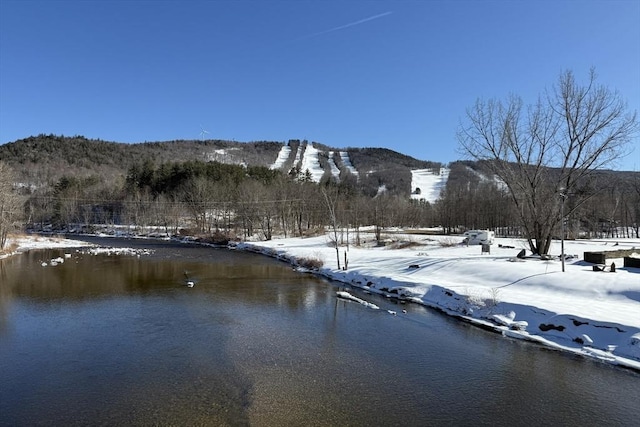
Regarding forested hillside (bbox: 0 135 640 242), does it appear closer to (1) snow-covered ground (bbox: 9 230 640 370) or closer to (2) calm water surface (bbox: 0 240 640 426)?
(1) snow-covered ground (bbox: 9 230 640 370)

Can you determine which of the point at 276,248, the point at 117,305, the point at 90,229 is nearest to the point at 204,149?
the point at 90,229

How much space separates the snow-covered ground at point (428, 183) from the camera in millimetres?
143875

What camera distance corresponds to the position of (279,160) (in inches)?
7579

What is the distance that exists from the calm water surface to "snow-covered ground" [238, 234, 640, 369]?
1.07 metres

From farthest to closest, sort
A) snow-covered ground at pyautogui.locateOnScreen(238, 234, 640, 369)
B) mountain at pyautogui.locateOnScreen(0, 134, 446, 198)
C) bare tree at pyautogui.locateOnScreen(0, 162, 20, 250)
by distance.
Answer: mountain at pyautogui.locateOnScreen(0, 134, 446, 198) → bare tree at pyautogui.locateOnScreen(0, 162, 20, 250) → snow-covered ground at pyautogui.locateOnScreen(238, 234, 640, 369)

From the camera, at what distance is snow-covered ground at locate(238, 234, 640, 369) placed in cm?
1234

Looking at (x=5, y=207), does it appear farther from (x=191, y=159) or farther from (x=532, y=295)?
(x=191, y=159)

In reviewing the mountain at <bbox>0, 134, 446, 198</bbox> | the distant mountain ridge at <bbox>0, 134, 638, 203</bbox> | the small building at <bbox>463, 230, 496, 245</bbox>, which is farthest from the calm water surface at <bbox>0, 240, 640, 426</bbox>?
the mountain at <bbox>0, 134, 446, 198</bbox>

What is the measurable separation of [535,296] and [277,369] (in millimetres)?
10756

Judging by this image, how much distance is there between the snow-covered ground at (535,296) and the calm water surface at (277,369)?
3.51ft

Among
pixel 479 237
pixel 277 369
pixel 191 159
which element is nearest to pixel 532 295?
pixel 277 369

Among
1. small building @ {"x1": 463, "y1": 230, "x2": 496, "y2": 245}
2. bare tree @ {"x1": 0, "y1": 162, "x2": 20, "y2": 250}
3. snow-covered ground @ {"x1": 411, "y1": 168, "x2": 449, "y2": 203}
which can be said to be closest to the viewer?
small building @ {"x1": 463, "y1": 230, "x2": 496, "y2": 245}

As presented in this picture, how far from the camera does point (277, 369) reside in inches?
415

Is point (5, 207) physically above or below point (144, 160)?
below
